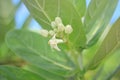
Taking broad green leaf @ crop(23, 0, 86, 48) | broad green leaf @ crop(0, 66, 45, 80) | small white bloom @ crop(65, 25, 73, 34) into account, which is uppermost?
broad green leaf @ crop(23, 0, 86, 48)

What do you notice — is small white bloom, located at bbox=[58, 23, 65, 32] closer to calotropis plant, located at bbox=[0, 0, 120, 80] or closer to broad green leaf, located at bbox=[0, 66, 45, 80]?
calotropis plant, located at bbox=[0, 0, 120, 80]

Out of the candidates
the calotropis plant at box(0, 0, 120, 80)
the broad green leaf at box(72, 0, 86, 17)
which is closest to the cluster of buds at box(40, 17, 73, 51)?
the calotropis plant at box(0, 0, 120, 80)

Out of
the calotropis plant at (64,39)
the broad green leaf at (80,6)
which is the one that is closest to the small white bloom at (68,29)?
the calotropis plant at (64,39)

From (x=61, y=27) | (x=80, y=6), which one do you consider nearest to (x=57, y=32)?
(x=61, y=27)

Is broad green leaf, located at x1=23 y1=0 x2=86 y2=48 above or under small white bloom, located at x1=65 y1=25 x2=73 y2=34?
above

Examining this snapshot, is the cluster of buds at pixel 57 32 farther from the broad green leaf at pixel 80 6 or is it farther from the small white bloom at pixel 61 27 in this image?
the broad green leaf at pixel 80 6

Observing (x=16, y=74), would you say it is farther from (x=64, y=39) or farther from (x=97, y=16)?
(x=97, y=16)
